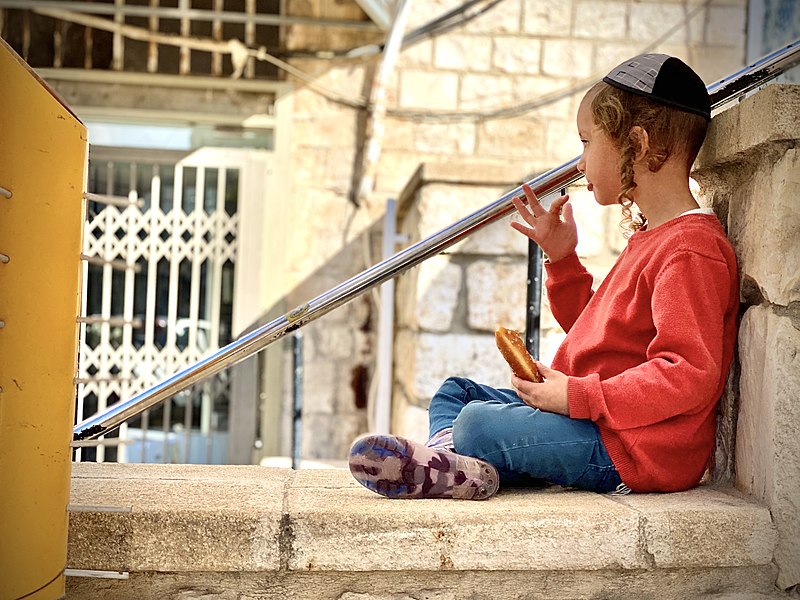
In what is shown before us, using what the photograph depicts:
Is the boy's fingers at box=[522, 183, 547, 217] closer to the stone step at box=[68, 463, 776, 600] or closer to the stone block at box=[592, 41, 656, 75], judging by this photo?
the stone step at box=[68, 463, 776, 600]

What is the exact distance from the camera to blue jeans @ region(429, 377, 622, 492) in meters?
1.48

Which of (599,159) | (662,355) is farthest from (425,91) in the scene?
(662,355)

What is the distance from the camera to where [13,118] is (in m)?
1.15

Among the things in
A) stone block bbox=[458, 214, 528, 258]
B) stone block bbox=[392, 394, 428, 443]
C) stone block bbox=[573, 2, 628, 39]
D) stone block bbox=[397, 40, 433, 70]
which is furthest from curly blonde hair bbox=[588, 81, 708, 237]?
stone block bbox=[573, 2, 628, 39]

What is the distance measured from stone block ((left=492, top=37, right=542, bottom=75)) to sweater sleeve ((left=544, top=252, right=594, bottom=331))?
3.31m

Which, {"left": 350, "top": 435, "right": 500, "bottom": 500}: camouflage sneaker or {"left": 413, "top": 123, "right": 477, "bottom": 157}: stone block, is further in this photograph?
{"left": 413, "top": 123, "right": 477, "bottom": 157}: stone block

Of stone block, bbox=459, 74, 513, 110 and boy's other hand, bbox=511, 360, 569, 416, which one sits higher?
stone block, bbox=459, 74, 513, 110

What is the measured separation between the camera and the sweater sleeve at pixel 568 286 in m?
1.85

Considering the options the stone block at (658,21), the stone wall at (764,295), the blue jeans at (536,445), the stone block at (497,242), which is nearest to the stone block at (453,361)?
the stone block at (497,242)

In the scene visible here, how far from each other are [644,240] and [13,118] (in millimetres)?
1036

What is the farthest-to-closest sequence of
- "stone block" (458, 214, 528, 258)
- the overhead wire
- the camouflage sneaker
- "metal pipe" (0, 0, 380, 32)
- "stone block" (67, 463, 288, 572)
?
the overhead wire, "metal pipe" (0, 0, 380, 32), "stone block" (458, 214, 528, 258), the camouflage sneaker, "stone block" (67, 463, 288, 572)

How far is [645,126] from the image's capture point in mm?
1538

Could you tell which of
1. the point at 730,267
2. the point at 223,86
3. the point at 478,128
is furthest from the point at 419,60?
the point at 730,267

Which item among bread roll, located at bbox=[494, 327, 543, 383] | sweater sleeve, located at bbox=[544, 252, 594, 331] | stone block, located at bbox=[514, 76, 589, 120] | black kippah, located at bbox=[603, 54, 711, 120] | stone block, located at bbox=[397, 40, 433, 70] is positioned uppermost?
stone block, located at bbox=[397, 40, 433, 70]
